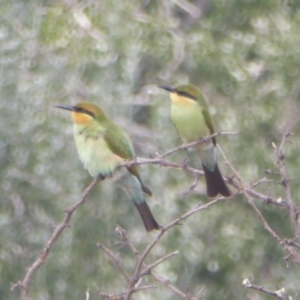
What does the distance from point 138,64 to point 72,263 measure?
984 millimetres

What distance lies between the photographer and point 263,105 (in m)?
4.45

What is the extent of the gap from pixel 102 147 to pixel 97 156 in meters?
0.04

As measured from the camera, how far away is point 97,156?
9.80ft

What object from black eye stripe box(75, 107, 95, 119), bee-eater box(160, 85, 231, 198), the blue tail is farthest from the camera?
bee-eater box(160, 85, 231, 198)

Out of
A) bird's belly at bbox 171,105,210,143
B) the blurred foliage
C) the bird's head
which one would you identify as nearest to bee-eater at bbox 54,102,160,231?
the bird's head

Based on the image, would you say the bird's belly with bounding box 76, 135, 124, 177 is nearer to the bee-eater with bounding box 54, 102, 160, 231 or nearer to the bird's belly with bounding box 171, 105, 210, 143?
the bee-eater with bounding box 54, 102, 160, 231

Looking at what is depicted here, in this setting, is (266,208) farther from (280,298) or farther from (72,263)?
(280,298)

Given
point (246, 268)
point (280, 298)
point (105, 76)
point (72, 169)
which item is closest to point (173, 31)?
point (105, 76)

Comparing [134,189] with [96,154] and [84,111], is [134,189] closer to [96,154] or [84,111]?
[96,154]

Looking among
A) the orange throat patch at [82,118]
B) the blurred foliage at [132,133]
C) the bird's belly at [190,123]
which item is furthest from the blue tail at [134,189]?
the blurred foliage at [132,133]

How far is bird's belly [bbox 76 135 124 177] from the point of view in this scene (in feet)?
9.78

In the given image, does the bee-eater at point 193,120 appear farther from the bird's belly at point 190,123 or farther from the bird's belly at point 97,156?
the bird's belly at point 97,156

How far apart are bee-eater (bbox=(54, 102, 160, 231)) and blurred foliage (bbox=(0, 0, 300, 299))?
1.16 m

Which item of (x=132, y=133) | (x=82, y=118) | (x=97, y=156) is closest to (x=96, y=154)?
(x=97, y=156)
